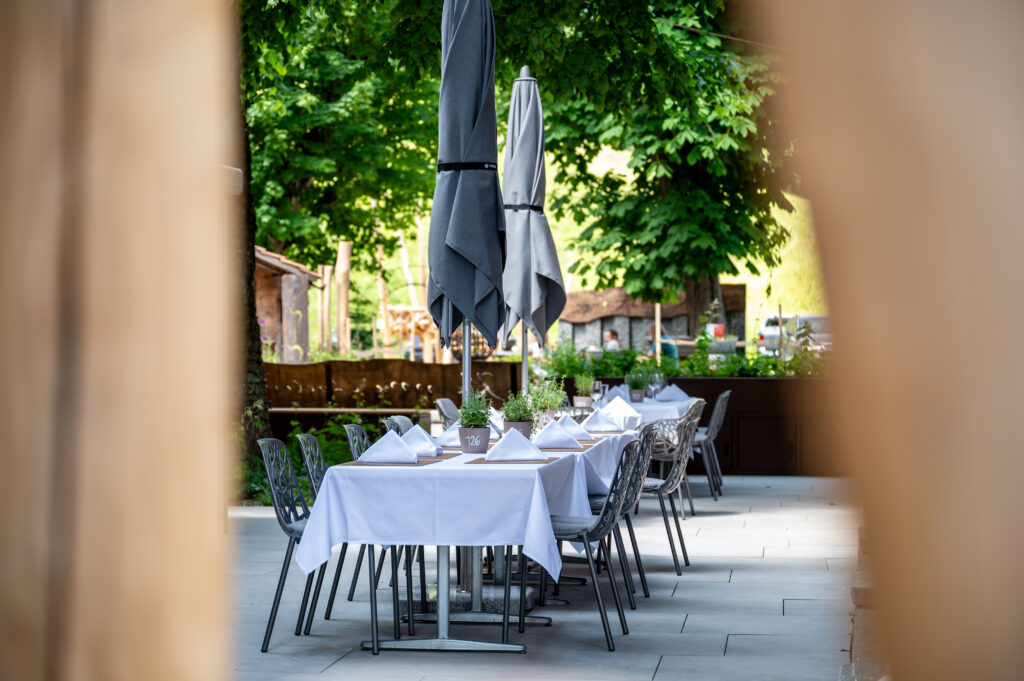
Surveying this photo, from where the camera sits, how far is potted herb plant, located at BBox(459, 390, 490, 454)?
6.43 metres

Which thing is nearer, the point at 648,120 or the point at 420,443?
the point at 420,443

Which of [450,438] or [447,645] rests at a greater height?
[450,438]

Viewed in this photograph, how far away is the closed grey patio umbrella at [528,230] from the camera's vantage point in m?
9.63

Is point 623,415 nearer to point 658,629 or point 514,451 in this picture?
point 658,629

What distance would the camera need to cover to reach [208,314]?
2.53ft

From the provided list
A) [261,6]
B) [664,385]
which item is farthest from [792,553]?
[261,6]

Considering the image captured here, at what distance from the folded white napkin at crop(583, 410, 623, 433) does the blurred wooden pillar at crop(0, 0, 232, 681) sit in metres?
7.33

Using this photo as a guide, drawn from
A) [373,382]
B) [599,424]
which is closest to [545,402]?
[599,424]

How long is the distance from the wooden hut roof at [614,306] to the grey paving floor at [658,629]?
15.9 metres

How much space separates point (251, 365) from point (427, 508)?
7149 millimetres

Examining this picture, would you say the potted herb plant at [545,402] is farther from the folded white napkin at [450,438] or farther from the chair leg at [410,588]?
the chair leg at [410,588]

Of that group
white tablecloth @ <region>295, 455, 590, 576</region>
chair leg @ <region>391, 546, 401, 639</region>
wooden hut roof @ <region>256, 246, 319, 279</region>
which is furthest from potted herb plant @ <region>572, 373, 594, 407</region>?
wooden hut roof @ <region>256, 246, 319, 279</region>

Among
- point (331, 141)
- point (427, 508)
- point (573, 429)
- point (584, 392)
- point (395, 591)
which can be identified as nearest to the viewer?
point (427, 508)

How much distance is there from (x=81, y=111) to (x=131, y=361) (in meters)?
0.16
